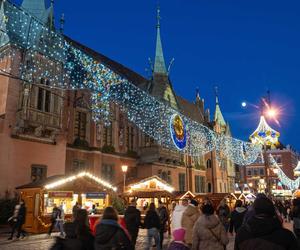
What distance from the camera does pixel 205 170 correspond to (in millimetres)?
46969

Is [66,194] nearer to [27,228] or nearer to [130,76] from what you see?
[27,228]

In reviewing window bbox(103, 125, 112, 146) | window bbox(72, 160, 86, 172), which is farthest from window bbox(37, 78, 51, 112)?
window bbox(103, 125, 112, 146)

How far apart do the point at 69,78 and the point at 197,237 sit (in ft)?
72.0

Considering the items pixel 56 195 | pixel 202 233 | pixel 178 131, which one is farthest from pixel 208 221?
pixel 178 131

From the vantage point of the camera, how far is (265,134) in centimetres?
2244

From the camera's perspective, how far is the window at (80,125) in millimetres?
28109

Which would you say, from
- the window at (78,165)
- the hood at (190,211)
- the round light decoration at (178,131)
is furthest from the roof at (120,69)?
the hood at (190,211)

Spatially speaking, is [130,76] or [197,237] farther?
[130,76]

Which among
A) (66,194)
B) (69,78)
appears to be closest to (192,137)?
(69,78)

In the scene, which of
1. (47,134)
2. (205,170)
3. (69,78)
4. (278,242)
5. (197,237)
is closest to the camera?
(278,242)

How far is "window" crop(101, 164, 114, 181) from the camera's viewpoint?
30.0 metres

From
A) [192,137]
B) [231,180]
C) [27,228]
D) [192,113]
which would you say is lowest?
[27,228]

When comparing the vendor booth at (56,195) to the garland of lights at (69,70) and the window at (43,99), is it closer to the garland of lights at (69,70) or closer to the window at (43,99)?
the window at (43,99)

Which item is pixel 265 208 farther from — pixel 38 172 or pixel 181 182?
pixel 181 182
